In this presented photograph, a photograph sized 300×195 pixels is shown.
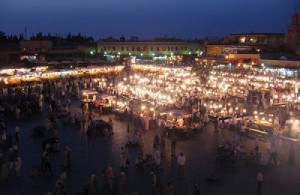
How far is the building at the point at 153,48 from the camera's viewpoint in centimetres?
6003

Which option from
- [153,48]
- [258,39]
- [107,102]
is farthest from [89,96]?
[153,48]

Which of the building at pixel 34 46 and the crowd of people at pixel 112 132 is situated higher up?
the building at pixel 34 46

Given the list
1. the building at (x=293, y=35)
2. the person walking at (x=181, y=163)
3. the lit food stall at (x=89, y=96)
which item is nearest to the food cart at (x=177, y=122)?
the person walking at (x=181, y=163)

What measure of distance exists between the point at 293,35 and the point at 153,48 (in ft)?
72.7

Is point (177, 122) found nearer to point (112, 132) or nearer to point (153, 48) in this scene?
point (112, 132)

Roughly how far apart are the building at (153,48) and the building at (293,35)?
1583 centimetres

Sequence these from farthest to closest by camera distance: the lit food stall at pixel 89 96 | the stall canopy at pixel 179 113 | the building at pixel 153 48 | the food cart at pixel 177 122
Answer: the building at pixel 153 48 < the lit food stall at pixel 89 96 < the stall canopy at pixel 179 113 < the food cart at pixel 177 122

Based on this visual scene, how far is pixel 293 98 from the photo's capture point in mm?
23734

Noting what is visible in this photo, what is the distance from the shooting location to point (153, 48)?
60.1 m

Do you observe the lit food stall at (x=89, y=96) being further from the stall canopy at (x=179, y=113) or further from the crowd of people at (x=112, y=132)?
the stall canopy at (x=179, y=113)

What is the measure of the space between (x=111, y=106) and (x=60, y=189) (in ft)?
39.8

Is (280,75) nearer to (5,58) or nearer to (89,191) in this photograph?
(89,191)

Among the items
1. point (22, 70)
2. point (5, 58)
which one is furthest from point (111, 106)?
point (5, 58)

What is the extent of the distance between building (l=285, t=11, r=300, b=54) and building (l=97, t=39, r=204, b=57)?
15.8 meters
